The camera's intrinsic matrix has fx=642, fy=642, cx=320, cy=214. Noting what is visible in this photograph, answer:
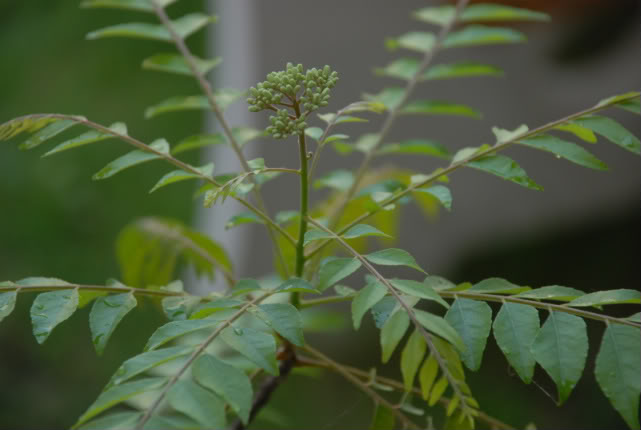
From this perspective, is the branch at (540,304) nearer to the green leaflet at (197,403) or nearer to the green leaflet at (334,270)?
the green leaflet at (334,270)

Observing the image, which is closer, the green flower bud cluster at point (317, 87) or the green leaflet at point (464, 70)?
the green flower bud cluster at point (317, 87)

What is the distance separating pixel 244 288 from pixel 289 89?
17 cm

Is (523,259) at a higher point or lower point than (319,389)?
higher

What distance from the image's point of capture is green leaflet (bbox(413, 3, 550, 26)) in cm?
79

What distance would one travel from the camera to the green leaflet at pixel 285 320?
1.53 ft

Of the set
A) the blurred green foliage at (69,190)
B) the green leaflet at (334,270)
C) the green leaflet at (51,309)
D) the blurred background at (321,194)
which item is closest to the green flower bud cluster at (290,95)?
the green leaflet at (334,270)

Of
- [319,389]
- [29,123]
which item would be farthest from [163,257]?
[319,389]

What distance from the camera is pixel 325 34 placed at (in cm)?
180

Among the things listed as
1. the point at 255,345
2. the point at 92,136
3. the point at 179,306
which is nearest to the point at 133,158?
the point at 92,136

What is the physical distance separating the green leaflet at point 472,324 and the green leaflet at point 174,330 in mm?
184

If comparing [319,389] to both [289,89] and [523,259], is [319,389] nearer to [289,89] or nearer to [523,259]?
[523,259]

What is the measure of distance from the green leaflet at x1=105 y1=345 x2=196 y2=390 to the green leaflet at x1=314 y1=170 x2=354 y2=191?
40 centimetres

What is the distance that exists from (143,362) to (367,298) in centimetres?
16

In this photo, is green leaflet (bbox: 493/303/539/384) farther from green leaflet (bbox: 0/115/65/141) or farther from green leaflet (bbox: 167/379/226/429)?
green leaflet (bbox: 0/115/65/141)
